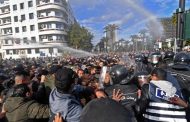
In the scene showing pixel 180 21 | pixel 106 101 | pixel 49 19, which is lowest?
pixel 106 101

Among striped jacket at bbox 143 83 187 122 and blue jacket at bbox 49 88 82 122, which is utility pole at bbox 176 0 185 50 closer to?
striped jacket at bbox 143 83 187 122

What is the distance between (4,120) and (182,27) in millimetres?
13396

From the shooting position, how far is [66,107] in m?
2.99

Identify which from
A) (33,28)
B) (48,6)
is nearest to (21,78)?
(48,6)

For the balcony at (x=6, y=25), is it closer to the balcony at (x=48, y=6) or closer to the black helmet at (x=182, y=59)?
the balcony at (x=48, y=6)

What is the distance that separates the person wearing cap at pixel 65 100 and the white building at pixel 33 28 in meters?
66.6

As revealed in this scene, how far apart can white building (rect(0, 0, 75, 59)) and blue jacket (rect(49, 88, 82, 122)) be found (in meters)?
66.6

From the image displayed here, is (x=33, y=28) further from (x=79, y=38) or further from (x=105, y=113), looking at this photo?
(x=105, y=113)

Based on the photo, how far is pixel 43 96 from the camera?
5680mm

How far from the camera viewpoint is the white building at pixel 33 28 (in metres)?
73.8

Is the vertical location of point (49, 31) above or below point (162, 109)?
above

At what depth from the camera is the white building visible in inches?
2906

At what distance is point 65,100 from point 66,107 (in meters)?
0.07

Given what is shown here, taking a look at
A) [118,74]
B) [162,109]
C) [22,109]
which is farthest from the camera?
[118,74]
